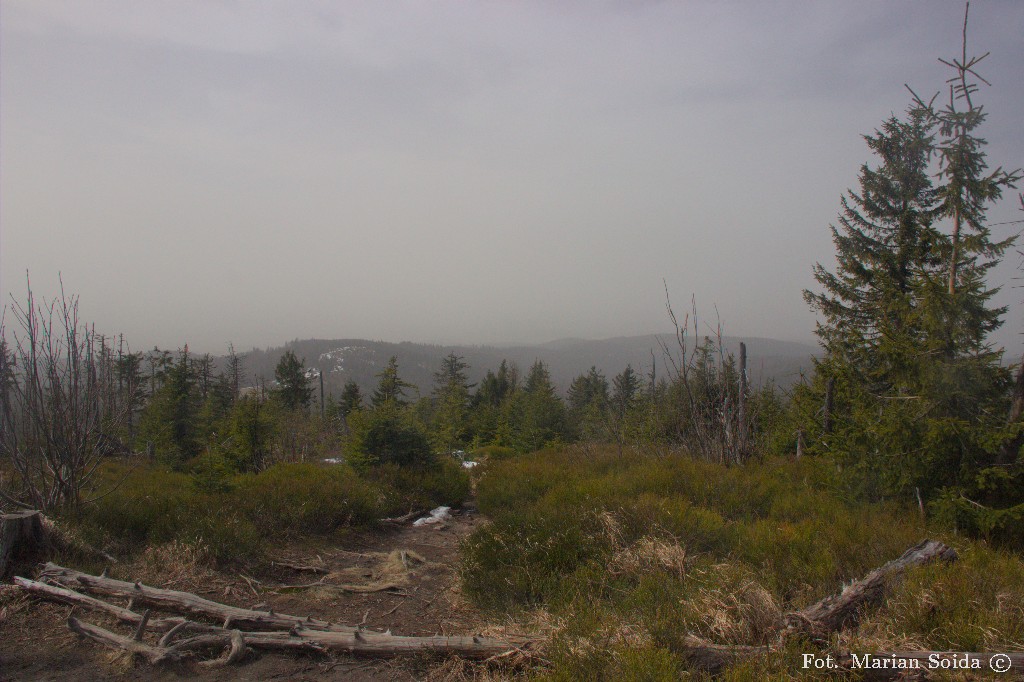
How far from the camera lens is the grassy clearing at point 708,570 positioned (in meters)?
3.37

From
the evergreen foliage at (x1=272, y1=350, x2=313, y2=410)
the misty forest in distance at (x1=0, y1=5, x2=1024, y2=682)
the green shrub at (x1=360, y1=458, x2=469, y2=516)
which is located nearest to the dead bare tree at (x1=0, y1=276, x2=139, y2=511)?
the misty forest in distance at (x1=0, y1=5, x2=1024, y2=682)

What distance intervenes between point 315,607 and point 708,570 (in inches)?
157

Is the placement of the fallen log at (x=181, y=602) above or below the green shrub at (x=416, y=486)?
above

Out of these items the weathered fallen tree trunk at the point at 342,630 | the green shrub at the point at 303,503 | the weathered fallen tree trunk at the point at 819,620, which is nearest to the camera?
the weathered fallen tree trunk at the point at 819,620

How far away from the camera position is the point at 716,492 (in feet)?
25.6

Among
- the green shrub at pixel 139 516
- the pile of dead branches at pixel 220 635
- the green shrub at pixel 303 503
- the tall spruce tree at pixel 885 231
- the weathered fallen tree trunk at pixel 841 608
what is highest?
the tall spruce tree at pixel 885 231

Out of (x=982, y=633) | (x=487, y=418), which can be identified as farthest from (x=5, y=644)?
(x=487, y=418)

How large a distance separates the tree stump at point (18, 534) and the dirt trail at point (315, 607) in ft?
1.72

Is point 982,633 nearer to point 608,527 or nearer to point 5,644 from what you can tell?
point 608,527

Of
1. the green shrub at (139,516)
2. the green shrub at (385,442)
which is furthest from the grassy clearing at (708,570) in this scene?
the green shrub at (139,516)

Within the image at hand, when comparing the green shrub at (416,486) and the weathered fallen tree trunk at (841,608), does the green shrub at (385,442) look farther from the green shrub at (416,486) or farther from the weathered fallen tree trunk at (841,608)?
the weathered fallen tree trunk at (841,608)

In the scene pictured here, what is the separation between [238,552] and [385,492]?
3.98m

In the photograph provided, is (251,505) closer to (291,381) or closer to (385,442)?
(385,442)

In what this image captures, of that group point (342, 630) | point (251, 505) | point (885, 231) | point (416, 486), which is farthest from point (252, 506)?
point (885, 231)
